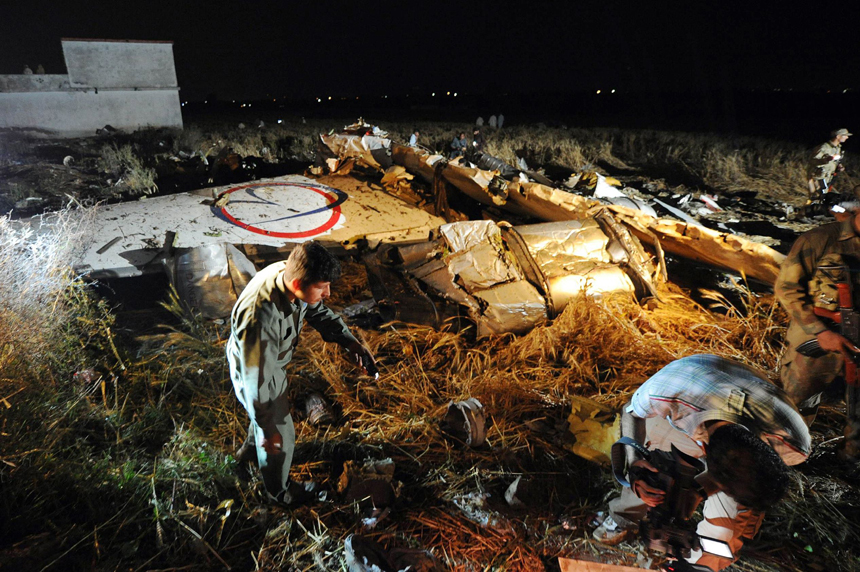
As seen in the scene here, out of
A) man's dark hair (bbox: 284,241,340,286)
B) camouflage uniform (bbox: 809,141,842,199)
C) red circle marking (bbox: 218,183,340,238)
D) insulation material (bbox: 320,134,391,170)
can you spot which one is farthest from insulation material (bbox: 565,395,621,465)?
camouflage uniform (bbox: 809,141,842,199)

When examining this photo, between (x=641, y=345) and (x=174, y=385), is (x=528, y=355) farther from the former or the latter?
(x=174, y=385)

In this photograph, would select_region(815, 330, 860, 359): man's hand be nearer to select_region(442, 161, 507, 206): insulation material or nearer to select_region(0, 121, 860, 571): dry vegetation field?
select_region(0, 121, 860, 571): dry vegetation field

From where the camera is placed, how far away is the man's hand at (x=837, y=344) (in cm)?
251

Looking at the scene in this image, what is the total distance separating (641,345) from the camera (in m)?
3.80

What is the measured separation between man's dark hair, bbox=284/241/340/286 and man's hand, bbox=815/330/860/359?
9.49ft

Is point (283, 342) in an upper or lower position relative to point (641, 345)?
upper

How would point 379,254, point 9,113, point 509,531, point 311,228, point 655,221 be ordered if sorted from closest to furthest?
1. point 509,531
2. point 379,254
3. point 655,221
4. point 311,228
5. point 9,113

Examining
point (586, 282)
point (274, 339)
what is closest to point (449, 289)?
point (586, 282)

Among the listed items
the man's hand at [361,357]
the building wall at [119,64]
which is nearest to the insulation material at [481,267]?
the man's hand at [361,357]

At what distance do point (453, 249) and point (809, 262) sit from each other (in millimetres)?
2707

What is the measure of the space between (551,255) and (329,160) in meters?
5.71

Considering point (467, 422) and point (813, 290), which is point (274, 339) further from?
point (813, 290)

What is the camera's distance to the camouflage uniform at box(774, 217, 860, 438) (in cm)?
259

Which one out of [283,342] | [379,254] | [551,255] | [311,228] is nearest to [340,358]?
[379,254]
